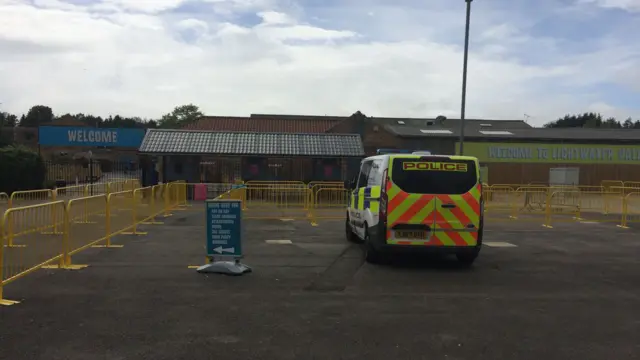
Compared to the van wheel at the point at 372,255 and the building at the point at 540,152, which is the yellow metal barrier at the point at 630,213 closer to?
the van wheel at the point at 372,255

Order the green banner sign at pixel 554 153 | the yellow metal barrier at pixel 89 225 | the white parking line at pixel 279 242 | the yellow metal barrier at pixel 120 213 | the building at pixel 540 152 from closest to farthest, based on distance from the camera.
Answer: the yellow metal barrier at pixel 89 225 → the yellow metal barrier at pixel 120 213 → the white parking line at pixel 279 242 → the building at pixel 540 152 → the green banner sign at pixel 554 153

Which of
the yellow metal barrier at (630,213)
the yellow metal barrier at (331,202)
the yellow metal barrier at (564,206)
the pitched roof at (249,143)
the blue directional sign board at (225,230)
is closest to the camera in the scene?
the blue directional sign board at (225,230)

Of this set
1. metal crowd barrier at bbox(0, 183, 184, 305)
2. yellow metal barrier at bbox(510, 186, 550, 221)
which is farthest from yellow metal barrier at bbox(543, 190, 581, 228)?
metal crowd barrier at bbox(0, 183, 184, 305)

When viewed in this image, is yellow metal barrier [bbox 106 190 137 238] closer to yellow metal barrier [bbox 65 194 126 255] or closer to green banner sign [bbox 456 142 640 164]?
yellow metal barrier [bbox 65 194 126 255]

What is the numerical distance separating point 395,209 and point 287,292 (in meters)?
2.67

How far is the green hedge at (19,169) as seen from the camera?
26.0m

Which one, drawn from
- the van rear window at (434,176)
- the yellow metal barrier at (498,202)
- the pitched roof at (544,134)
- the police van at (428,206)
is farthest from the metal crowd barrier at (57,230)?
the pitched roof at (544,134)

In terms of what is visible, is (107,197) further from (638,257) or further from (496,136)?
(496,136)

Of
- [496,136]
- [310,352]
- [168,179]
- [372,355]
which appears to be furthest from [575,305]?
[496,136]

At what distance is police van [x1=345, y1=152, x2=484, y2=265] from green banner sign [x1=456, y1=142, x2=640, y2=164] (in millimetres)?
29976

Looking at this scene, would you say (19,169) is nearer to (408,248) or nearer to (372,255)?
(372,255)

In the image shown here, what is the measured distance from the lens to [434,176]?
919 cm

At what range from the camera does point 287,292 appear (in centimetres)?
734

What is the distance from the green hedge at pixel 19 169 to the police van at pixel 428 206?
2358cm
